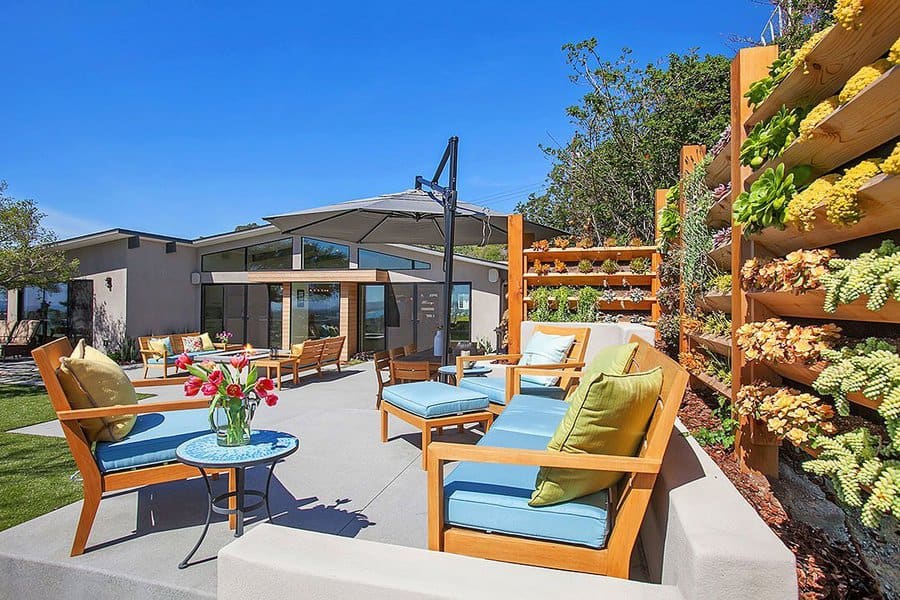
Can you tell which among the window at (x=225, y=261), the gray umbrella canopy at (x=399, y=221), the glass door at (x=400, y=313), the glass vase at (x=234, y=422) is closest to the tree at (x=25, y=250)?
the window at (x=225, y=261)

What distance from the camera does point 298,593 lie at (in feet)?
4.97

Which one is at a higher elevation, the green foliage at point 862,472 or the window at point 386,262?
the window at point 386,262

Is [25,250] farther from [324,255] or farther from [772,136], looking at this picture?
[772,136]

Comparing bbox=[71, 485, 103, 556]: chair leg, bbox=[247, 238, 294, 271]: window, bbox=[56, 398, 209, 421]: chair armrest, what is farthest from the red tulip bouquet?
bbox=[247, 238, 294, 271]: window

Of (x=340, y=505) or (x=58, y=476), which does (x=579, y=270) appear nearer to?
(x=340, y=505)

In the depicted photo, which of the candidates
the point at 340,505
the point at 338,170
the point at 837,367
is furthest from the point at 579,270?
the point at 338,170

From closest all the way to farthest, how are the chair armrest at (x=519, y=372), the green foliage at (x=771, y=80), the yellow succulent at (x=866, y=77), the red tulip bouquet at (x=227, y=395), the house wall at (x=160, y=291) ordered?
1. the yellow succulent at (x=866, y=77)
2. the green foliage at (x=771, y=80)
3. the red tulip bouquet at (x=227, y=395)
4. the chair armrest at (x=519, y=372)
5. the house wall at (x=160, y=291)

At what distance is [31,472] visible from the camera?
382 centimetres

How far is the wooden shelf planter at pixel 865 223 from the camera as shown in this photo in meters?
1.39

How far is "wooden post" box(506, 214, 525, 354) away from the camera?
7.22 meters

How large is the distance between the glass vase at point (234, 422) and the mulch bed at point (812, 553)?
98.0 inches

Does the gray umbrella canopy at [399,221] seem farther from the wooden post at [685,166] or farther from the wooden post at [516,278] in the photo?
the wooden post at [685,166]

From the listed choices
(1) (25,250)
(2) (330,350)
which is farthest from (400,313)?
(1) (25,250)

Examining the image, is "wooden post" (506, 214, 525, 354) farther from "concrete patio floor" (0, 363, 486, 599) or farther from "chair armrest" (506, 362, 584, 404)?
"concrete patio floor" (0, 363, 486, 599)
